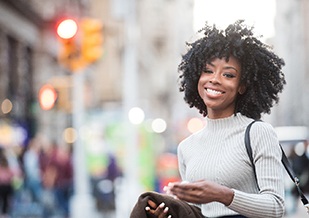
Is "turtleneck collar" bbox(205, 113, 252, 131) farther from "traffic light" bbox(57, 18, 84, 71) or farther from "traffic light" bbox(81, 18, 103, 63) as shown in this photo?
"traffic light" bbox(81, 18, 103, 63)

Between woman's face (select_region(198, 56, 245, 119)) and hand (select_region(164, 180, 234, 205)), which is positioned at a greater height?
woman's face (select_region(198, 56, 245, 119))

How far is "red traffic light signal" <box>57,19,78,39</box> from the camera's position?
1828cm

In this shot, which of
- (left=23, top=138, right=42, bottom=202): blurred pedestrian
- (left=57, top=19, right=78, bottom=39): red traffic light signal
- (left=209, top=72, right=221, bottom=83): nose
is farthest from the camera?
(left=23, top=138, right=42, bottom=202): blurred pedestrian

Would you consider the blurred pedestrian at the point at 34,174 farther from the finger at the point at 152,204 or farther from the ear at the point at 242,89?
the finger at the point at 152,204

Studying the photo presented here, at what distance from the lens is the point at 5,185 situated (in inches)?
819

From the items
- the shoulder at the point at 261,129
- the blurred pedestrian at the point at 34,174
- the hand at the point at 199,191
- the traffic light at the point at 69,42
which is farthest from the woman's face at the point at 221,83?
the blurred pedestrian at the point at 34,174

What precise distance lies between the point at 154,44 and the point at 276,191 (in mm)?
101771

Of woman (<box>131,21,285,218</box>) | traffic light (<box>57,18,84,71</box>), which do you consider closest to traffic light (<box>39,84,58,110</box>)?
traffic light (<box>57,18,84,71</box>)

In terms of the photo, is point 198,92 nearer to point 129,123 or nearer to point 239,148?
point 239,148

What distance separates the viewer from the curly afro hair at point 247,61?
3930 mm

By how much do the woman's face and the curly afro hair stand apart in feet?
0.07

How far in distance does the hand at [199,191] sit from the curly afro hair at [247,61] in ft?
1.79

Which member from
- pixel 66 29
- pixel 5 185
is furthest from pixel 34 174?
pixel 66 29

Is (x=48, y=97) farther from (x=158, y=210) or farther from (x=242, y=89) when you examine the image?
(x=158, y=210)
